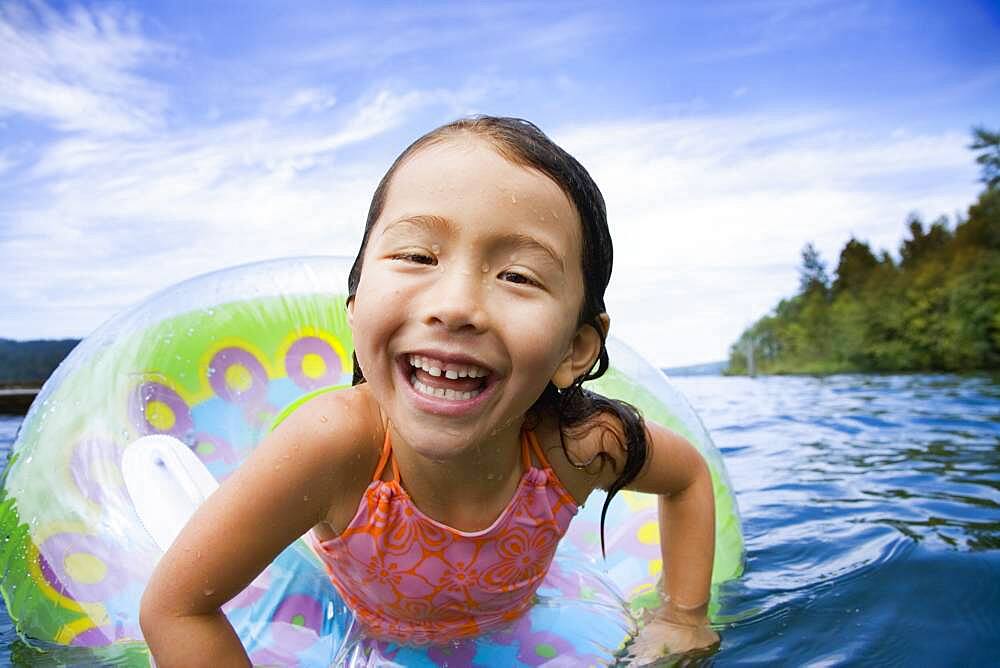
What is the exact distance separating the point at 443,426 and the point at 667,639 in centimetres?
104

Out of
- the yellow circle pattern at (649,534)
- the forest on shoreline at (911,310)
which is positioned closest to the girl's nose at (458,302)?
the yellow circle pattern at (649,534)

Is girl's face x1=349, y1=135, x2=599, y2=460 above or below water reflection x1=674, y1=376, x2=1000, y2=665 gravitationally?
above

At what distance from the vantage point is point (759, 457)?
574 centimetres

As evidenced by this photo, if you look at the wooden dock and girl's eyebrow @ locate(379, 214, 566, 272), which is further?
the wooden dock

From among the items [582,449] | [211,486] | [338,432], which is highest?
[338,432]

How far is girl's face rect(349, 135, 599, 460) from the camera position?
1412mm

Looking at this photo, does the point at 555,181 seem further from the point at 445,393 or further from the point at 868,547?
the point at 868,547

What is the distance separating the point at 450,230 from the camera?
Result: 1.44 m

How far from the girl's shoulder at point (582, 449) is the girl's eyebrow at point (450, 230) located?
576 mm

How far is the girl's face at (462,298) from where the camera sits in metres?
1.41

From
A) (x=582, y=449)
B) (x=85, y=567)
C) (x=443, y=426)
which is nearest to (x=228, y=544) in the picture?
(x=443, y=426)

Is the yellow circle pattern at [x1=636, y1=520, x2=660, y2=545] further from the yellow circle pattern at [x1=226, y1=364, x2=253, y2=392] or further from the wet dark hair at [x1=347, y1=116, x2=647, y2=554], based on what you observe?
the yellow circle pattern at [x1=226, y1=364, x2=253, y2=392]

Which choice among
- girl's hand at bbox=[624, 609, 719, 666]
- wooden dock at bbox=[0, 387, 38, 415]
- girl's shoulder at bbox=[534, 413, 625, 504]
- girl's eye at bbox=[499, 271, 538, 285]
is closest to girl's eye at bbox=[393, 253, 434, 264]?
girl's eye at bbox=[499, 271, 538, 285]

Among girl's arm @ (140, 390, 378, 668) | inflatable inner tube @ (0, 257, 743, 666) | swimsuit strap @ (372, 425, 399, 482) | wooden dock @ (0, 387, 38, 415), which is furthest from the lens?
wooden dock @ (0, 387, 38, 415)
